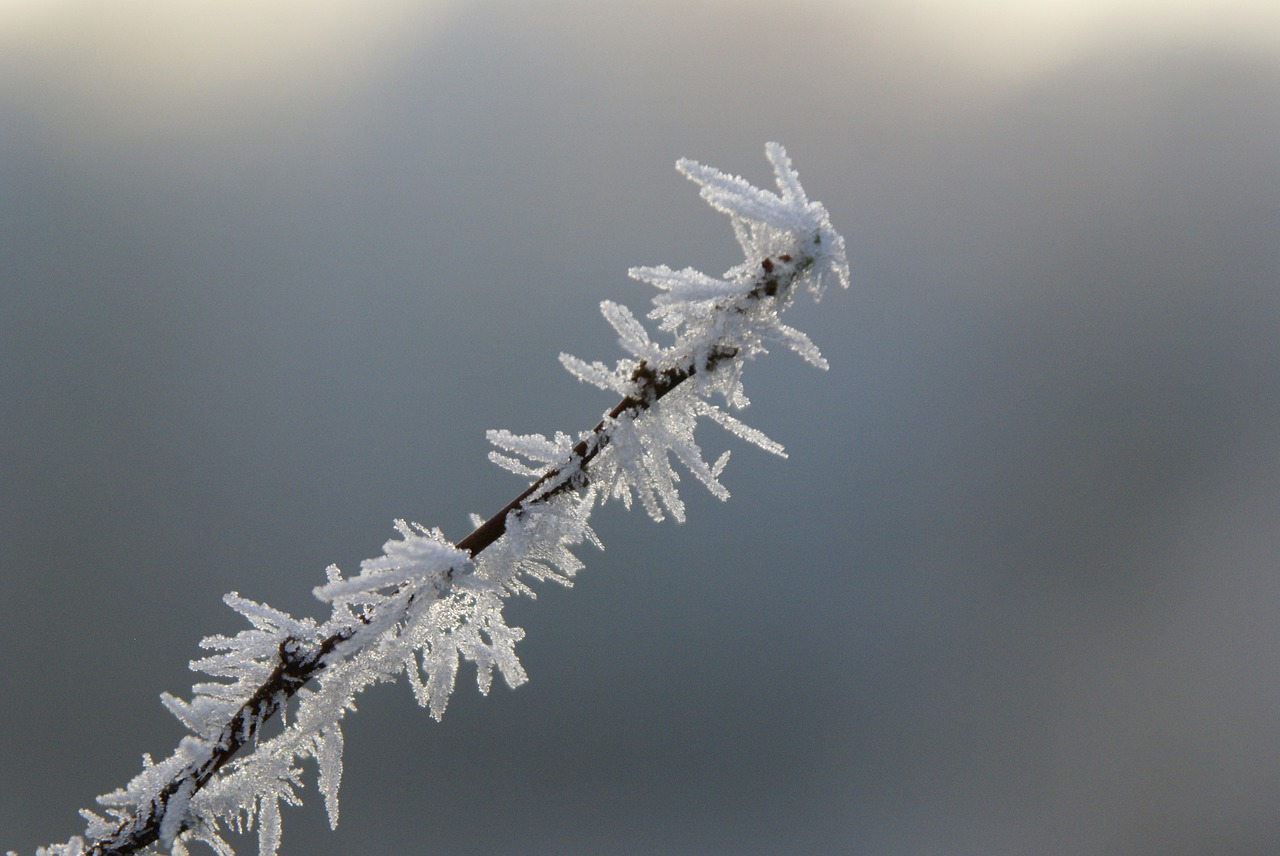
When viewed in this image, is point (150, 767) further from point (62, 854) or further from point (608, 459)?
point (608, 459)

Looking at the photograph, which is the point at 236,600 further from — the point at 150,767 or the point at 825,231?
the point at 825,231

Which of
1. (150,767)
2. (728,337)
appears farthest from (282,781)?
(728,337)

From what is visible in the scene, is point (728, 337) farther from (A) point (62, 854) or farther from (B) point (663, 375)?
(A) point (62, 854)

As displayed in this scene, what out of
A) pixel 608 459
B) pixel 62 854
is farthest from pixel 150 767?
pixel 608 459

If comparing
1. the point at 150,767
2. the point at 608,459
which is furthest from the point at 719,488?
the point at 150,767
